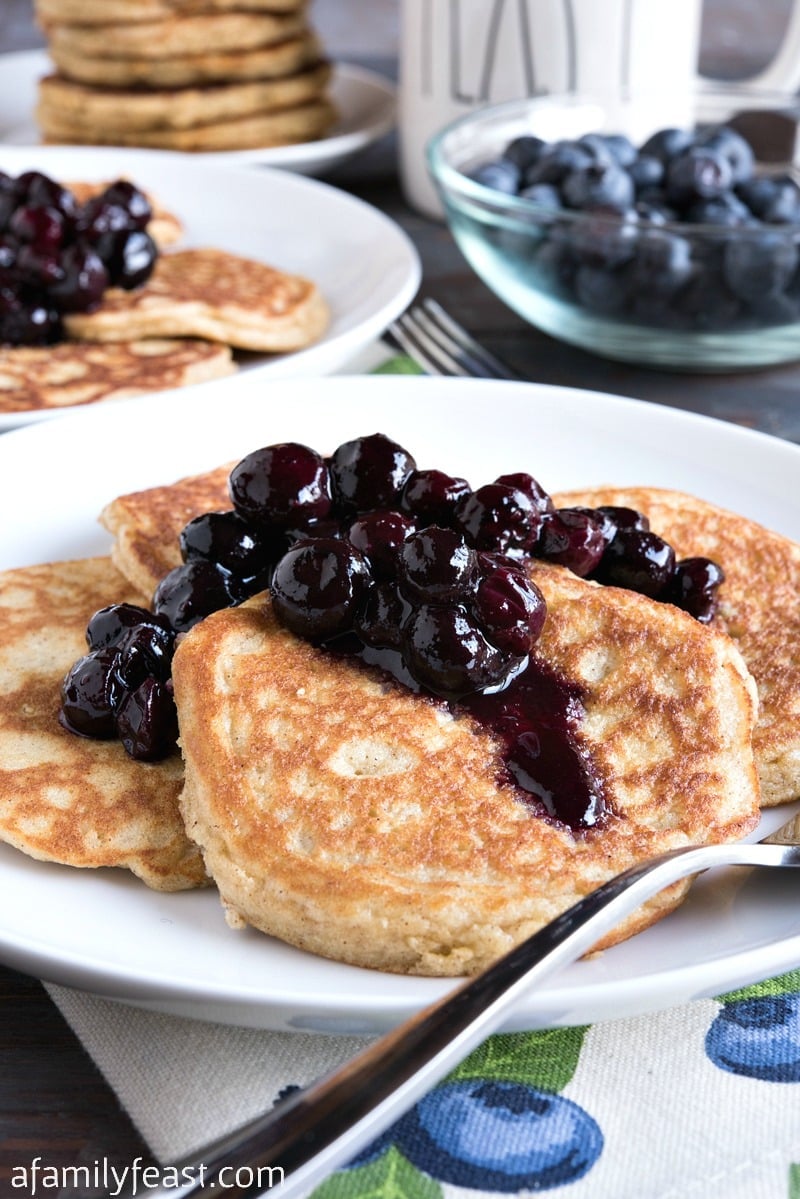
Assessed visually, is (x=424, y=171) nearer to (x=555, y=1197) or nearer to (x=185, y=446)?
(x=185, y=446)

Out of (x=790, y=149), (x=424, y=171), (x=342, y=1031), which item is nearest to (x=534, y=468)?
(x=342, y=1031)

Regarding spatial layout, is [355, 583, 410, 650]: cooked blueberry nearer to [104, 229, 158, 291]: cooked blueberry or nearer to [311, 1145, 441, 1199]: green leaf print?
[311, 1145, 441, 1199]: green leaf print

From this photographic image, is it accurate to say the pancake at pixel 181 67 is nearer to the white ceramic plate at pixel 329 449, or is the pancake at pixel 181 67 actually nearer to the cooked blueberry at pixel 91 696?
the white ceramic plate at pixel 329 449

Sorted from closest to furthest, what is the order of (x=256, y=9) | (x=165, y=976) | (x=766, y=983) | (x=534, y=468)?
1. (x=165, y=976)
2. (x=766, y=983)
3. (x=534, y=468)
4. (x=256, y=9)

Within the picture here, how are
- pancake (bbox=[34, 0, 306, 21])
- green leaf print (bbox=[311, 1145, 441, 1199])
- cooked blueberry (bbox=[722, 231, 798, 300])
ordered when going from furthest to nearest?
pancake (bbox=[34, 0, 306, 21])
cooked blueberry (bbox=[722, 231, 798, 300])
green leaf print (bbox=[311, 1145, 441, 1199])

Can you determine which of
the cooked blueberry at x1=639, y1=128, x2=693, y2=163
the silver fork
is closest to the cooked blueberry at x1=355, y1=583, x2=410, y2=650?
the silver fork

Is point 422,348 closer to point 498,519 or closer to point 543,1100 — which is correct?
point 498,519
